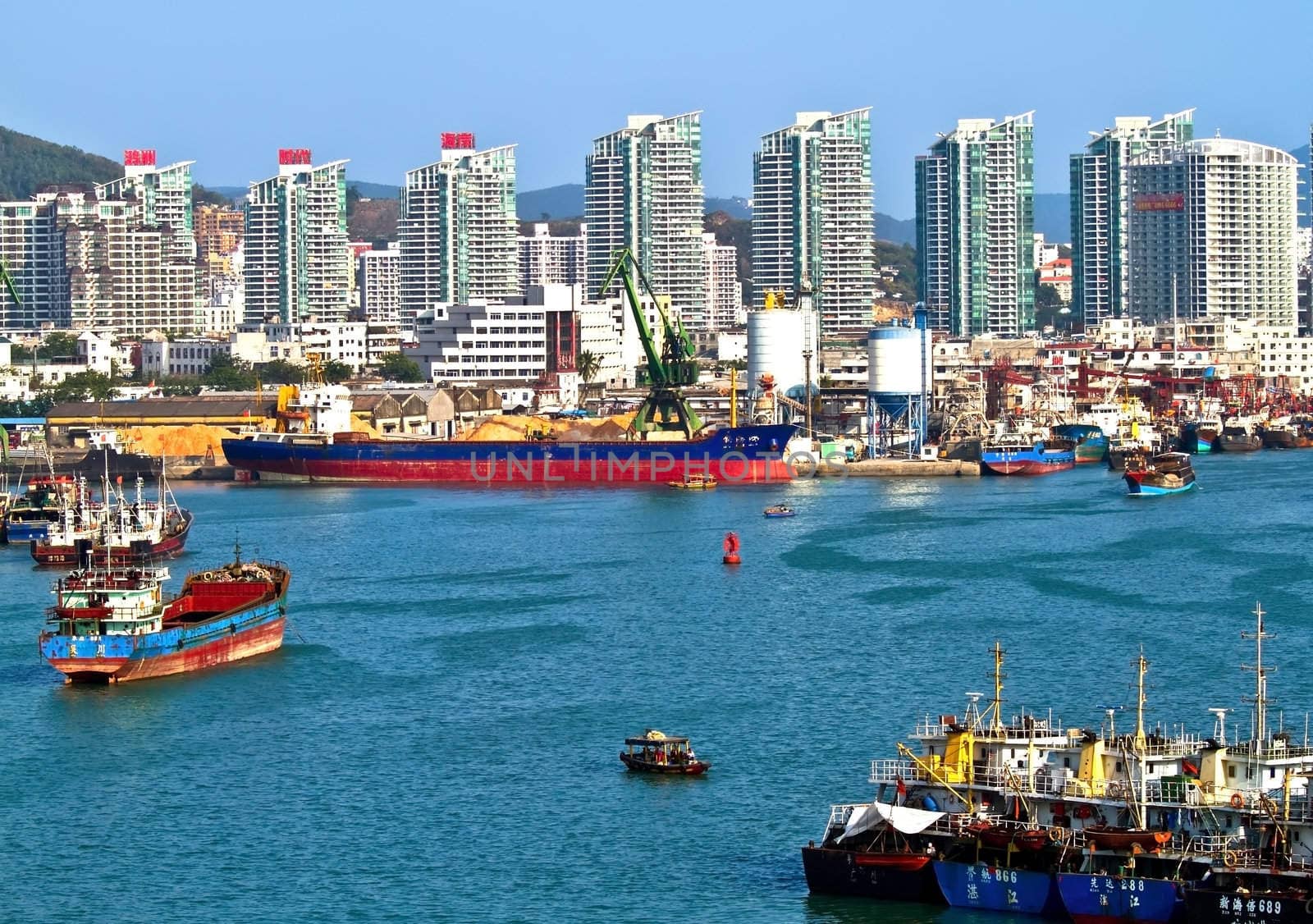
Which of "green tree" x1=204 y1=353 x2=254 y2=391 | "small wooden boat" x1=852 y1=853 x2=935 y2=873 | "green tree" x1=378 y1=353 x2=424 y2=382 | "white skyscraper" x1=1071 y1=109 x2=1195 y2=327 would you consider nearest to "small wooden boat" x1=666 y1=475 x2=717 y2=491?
"green tree" x1=378 y1=353 x2=424 y2=382

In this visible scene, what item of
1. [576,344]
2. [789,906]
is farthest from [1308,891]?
[576,344]

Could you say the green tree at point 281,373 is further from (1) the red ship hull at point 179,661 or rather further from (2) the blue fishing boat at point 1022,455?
(1) the red ship hull at point 179,661

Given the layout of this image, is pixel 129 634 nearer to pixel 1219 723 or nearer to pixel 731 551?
pixel 1219 723

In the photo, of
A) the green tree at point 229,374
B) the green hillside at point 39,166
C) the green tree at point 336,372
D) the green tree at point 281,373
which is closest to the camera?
the green tree at point 229,374

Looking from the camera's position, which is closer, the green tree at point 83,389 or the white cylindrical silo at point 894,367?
the white cylindrical silo at point 894,367

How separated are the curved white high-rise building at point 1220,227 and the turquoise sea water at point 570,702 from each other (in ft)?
174

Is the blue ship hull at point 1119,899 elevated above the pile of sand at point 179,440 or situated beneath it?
situated beneath

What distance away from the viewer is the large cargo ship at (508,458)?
4822 centimetres

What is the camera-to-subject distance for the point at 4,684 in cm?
2184

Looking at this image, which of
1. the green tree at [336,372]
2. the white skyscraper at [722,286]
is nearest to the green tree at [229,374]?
the green tree at [336,372]

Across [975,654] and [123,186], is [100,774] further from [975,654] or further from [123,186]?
[123,186]

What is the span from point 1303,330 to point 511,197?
3121 centimetres

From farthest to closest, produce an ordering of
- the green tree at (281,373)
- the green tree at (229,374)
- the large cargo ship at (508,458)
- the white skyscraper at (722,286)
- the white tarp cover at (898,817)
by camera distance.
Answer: the white skyscraper at (722,286)
the green tree at (281,373)
the green tree at (229,374)
the large cargo ship at (508,458)
the white tarp cover at (898,817)

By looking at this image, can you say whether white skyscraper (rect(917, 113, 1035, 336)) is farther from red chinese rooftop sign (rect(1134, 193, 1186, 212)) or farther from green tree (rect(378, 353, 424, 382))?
green tree (rect(378, 353, 424, 382))
